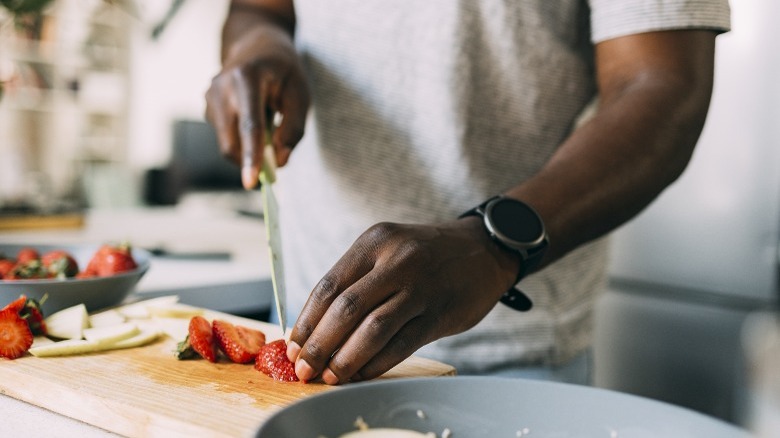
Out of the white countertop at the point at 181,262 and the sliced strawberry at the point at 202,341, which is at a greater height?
the sliced strawberry at the point at 202,341

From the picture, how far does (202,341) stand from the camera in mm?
897

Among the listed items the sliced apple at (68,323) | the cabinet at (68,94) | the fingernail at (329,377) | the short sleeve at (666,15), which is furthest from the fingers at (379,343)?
the cabinet at (68,94)

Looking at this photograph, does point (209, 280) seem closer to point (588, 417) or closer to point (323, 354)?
point (323, 354)

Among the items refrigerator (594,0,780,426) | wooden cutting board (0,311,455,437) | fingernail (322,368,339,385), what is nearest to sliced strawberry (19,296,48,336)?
wooden cutting board (0,311,455,437)

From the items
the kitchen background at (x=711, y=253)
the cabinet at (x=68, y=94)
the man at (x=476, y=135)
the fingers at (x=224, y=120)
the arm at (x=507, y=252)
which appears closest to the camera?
the arm at (x=507, y=252)

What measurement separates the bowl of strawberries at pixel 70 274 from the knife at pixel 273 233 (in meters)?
0.28

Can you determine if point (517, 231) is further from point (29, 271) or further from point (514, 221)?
point (29, 271)

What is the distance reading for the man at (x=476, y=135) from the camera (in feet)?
2.85

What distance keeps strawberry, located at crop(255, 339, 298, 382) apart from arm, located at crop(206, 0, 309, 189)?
22cm

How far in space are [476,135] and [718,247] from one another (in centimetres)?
138

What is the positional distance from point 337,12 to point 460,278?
0.61 meters

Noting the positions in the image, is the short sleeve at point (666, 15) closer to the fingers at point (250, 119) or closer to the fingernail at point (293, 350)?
the fingers at point (250, 119)

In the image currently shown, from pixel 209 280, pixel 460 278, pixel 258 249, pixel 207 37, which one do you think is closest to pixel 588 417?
pixel 460 278

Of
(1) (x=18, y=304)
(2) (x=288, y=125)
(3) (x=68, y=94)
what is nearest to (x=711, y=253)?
(2) (x=288, y=125)
